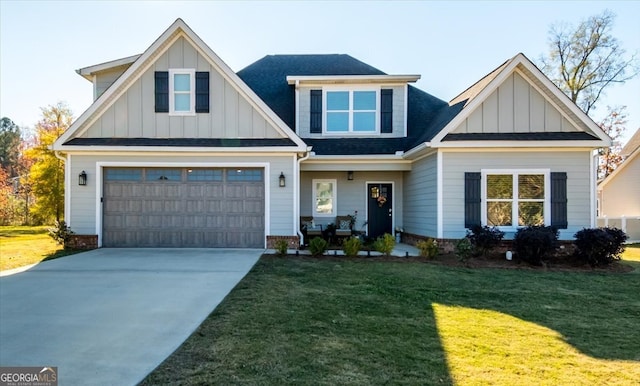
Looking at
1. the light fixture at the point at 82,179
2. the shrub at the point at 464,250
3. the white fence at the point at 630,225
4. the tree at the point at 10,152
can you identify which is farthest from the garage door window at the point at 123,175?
the tree at the point at 10,152

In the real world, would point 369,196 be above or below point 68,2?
below

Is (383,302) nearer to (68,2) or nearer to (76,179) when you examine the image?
(76,179)

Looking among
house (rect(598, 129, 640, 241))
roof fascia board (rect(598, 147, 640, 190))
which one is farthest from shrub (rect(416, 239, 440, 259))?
roof fascia board (rect(598, 147, 640, 190))

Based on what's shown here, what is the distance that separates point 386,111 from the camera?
14148mm

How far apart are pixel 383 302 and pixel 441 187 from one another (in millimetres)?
5732

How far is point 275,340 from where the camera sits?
4469 mm

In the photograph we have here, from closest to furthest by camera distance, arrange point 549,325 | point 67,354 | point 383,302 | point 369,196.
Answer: point 67,354, point 549,325, point 383,302, point 369,196

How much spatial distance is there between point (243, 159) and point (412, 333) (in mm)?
7914

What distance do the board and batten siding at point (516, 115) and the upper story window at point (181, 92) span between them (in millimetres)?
7342

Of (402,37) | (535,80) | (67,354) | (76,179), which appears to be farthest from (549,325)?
(402,37)

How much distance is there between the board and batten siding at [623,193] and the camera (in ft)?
60.0

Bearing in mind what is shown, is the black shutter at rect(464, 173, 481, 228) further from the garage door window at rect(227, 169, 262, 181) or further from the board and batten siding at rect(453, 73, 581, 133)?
the garage door window at rect(227, 169, 262, 181)

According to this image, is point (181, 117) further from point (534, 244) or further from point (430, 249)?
point (534, 244)

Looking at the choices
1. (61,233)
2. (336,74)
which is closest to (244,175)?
(61,233)
